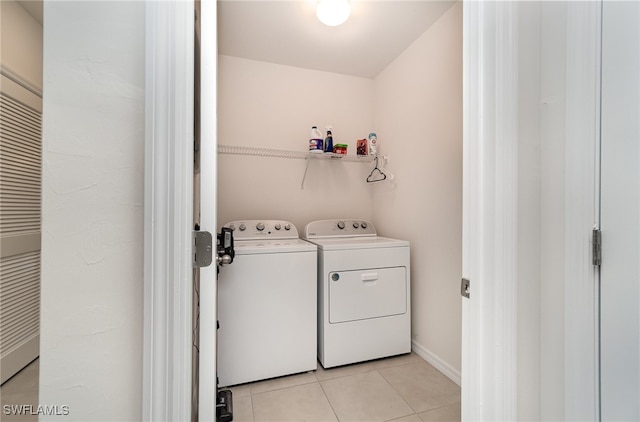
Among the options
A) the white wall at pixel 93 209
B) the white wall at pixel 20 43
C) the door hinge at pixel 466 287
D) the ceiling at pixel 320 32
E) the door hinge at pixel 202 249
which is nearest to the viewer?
the white wall at pixel 93 209

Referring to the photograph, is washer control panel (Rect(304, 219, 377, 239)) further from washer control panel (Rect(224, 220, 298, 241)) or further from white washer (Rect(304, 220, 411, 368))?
white washer (Rect(304, 220, 411, 368))

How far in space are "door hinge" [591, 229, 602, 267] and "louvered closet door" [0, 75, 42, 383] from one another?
2.65 meters

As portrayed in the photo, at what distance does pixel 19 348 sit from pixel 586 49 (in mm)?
2984

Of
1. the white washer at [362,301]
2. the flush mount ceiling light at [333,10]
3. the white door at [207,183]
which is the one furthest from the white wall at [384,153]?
the white door at [207,183]

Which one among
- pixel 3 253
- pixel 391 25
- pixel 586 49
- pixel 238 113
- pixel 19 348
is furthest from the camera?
pixel 238 113

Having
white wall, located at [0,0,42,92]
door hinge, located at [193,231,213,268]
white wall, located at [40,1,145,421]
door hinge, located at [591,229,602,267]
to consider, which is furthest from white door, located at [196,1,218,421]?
white wall, located at [0,0,42,92]

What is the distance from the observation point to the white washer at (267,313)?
5.53ft

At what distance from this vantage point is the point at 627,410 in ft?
2.21

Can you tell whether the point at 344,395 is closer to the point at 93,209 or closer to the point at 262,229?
the point at 262,229

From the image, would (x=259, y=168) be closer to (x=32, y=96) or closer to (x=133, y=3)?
(x=32, y=96)

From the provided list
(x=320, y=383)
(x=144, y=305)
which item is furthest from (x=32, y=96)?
(x=320, y=383)

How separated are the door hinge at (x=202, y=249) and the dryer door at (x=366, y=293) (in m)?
1.28

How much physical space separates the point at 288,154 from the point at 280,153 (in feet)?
0.24

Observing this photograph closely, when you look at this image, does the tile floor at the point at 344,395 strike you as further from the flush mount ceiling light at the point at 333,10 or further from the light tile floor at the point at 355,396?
the flush mount ceiling light at the point at 333,10
